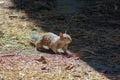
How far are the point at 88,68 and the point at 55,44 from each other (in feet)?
2.56

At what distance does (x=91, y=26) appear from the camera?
727 cm

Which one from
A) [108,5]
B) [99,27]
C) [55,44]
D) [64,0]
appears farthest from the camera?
[64,0]

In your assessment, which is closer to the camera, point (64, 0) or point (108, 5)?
point (108, 5)

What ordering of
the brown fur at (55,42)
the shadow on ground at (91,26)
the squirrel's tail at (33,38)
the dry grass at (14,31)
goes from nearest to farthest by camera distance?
the shadow on ground at (91,26)
the brown fur at (55,42)
the dry grass at (14,31)
the squirrel's tail at (33,38)

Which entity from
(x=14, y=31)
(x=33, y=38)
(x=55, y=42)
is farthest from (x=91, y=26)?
(x=55, y=42)

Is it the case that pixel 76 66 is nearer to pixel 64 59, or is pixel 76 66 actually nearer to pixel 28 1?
pixel 64 59

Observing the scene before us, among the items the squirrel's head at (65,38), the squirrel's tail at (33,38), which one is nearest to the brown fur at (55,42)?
the squirrel's head at (65,38)

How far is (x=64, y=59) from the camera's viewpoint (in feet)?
17.5

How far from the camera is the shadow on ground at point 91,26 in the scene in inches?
214

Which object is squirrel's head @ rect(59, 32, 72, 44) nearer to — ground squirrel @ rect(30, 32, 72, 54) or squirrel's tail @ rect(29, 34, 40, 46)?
ground squirrel @ rect(30, 32, 72, 54)

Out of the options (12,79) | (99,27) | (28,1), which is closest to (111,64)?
(12,79)

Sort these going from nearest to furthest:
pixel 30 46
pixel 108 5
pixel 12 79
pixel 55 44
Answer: pixel 12 79, pixel 55 44, pixel 30 46, pixel 108 5

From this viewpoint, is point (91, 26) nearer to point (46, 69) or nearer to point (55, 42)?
point (55, 42)

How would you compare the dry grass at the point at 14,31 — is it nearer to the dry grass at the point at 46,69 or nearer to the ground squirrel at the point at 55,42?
the ground squirrel at the point at 55,42
